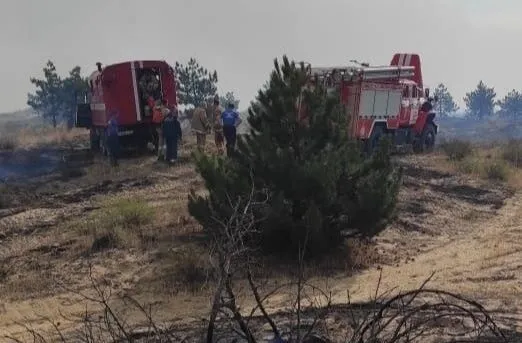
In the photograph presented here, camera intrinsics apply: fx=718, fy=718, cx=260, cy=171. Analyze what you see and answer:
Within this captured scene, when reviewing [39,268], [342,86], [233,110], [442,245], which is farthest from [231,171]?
[342,86]

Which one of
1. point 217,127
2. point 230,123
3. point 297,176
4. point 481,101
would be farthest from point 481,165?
point 481,101

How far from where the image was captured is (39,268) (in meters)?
11.5

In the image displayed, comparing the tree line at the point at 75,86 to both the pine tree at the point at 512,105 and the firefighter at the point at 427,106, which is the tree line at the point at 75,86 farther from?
the pine tree at the point at 512,105

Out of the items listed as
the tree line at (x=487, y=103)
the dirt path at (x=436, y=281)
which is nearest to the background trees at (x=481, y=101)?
the tree line at (x=487, y=103)

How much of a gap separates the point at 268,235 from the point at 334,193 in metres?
1.27

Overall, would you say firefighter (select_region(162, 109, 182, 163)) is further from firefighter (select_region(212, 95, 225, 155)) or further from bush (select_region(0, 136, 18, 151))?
bush (select_region(0, 136, 18, 151))

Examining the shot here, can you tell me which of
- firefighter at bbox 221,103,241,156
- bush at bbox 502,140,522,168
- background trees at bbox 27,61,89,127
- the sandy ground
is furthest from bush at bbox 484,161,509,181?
background trees at bbox 27,61,89,127

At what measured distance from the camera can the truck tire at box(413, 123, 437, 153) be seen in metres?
27.3

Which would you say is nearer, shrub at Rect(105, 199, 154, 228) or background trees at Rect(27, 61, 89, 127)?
shrub at Rect(105, 199, 154, 228)

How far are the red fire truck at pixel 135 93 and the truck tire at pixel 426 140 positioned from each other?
9.66m

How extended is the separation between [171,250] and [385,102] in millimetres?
12952

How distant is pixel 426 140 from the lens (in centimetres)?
2761

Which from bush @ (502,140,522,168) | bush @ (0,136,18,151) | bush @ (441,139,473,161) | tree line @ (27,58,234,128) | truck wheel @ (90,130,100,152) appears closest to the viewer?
bush @ (441,139,473,161)

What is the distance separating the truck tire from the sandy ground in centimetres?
689
